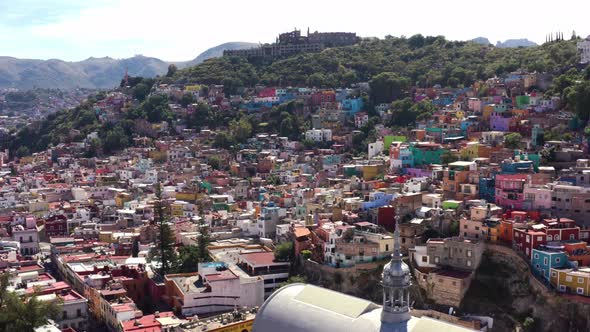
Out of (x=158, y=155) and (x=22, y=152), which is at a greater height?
(x=158, y=155)

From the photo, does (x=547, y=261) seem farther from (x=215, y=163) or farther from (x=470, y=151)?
(x=215, y=163)

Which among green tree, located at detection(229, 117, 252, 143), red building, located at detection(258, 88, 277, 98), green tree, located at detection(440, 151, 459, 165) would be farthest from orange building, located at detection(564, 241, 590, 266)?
red building, located at detection(258, 88, 277, 98)

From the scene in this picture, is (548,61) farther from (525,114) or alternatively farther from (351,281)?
(351,281)

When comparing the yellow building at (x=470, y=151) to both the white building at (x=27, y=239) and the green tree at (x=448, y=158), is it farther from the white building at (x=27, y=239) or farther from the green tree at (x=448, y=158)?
the white building at (x=27, y=239)

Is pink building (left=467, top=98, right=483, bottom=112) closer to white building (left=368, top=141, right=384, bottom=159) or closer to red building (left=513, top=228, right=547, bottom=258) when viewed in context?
white building (left=368, top=141, right=384, bottom=159)

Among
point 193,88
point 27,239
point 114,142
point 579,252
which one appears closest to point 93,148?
point 114,142

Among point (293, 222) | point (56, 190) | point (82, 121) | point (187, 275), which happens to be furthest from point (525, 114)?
point (82, 121)
